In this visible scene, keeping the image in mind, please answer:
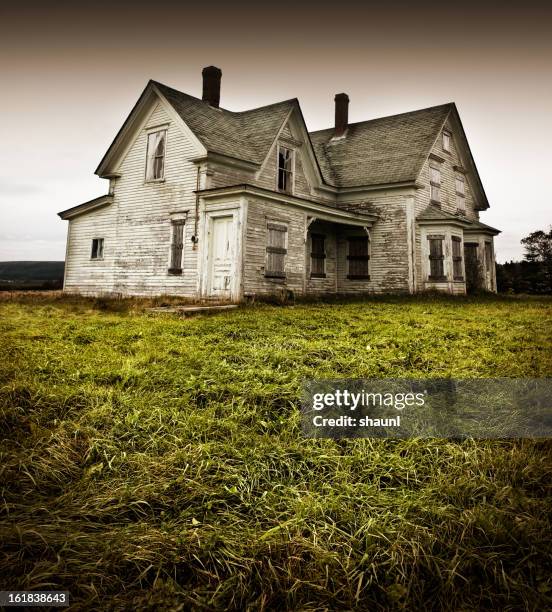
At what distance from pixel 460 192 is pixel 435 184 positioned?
3218 mm

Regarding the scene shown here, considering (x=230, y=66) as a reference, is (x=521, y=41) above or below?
below

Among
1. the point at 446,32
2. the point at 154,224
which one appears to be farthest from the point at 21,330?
the point at 446,32

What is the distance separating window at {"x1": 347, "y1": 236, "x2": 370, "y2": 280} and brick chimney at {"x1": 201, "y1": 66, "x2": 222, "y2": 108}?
8.75 metres

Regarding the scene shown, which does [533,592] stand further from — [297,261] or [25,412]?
[297,261]

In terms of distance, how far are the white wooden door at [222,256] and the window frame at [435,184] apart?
11.0 metres

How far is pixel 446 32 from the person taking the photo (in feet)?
41.7

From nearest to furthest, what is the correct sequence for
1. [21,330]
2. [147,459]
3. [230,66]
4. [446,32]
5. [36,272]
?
1. [147,459]
2. [21,330]
3. [446,32]
4. [230,66]
5. [36,272]

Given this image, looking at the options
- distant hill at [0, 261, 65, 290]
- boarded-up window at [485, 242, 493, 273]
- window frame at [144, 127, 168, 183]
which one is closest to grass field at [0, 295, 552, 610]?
window frame at [144, 127, 168, 183]

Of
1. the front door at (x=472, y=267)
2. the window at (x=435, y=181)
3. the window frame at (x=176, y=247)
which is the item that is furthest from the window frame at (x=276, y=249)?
the front door at (x=472, y=267)

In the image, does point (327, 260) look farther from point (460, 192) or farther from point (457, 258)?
point (460, 192)

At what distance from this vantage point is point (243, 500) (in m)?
2.50

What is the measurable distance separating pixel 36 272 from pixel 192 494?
5432 cm

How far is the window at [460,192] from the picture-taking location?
22.5m

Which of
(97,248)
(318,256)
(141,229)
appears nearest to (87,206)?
(97,248)
